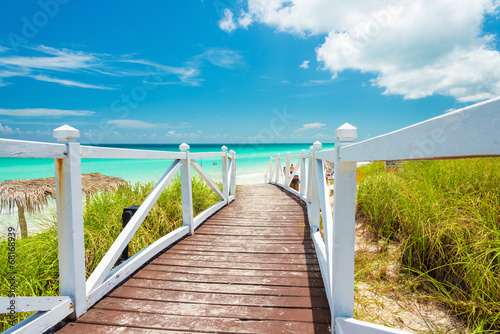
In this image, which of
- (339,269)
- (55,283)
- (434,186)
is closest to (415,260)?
(434,186)

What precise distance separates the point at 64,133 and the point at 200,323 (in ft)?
5.52

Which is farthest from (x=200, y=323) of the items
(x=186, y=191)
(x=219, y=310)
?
(x=186, y=191)

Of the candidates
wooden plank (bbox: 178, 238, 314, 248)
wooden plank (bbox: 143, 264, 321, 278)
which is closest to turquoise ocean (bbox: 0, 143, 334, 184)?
wooden plank (bbox: 178, 238, 314, 248)

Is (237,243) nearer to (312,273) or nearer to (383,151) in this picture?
(312,273)

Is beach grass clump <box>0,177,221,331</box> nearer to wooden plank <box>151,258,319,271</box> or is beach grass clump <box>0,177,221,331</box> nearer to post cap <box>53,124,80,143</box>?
wooden plank <box>151,258,319,271</box>

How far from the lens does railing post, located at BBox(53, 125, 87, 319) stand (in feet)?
6.16

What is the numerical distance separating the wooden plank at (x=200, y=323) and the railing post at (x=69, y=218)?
24cm

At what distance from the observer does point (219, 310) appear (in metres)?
2.04

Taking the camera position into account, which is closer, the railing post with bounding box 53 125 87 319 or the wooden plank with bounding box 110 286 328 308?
the railing post with bounding box 53 125 87 319

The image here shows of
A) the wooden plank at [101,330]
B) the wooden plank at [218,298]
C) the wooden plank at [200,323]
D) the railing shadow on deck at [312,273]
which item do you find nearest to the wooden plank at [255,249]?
the railing shadow on deck at [312,273]

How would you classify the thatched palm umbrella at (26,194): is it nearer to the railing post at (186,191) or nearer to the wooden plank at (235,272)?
the railing post at (186,191)

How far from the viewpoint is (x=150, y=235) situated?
12.1ft

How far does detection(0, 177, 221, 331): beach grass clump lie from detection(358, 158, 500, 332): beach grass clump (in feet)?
9.95

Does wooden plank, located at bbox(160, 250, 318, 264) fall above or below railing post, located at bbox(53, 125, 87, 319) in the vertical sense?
below
